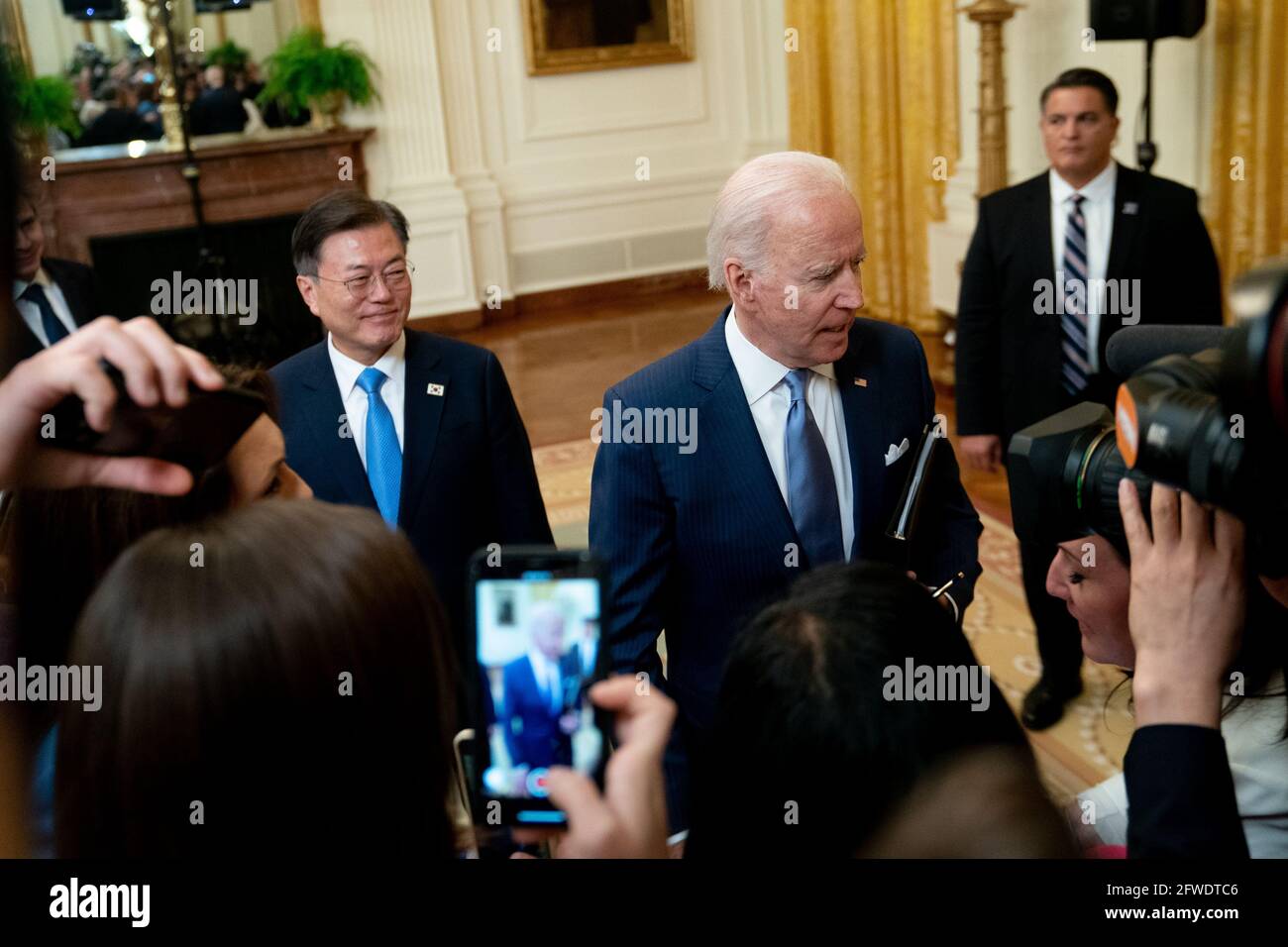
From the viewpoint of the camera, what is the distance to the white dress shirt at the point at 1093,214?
3770mm

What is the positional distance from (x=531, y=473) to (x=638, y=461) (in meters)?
0.79

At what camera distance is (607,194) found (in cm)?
995

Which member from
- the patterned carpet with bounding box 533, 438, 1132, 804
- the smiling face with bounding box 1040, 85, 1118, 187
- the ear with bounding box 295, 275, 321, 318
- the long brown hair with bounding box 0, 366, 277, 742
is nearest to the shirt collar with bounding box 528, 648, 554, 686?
the long brown hair with bounding box 0, 366, 277, 742

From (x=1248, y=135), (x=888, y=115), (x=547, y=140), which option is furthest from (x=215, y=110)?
(x=1248, y=135)

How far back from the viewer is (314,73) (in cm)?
851

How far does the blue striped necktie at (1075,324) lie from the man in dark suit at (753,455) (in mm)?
1570

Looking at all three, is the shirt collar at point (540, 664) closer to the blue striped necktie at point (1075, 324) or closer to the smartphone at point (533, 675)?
the smartphone at point (533, 675)

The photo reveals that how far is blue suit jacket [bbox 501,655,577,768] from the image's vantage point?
1.08 m

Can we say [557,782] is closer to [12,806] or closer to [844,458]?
[12,806]

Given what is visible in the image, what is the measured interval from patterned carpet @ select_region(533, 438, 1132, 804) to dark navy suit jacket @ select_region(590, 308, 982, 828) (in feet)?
1.77

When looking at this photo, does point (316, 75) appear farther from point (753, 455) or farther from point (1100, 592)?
point (1100, 592)

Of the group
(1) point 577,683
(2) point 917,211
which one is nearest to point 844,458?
(1) point 577,683
